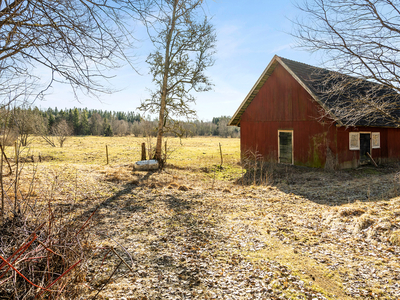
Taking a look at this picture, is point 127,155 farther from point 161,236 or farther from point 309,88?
point 161,236

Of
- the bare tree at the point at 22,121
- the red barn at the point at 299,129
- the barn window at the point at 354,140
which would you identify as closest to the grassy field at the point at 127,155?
the bare tree at the point at 22,121

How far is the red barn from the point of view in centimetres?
1376

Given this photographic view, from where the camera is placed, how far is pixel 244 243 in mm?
5559

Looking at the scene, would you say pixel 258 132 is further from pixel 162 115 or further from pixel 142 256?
pixel 142 256

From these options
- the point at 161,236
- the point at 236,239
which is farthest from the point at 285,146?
the point at 161,236

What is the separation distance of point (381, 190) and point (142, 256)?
949 centimetres

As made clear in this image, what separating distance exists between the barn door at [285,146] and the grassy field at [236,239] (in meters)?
4.85

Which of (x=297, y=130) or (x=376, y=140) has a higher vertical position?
(x=297, y=130)

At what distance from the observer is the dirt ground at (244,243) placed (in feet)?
12.8

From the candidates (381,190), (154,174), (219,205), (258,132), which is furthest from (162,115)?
(381,190)

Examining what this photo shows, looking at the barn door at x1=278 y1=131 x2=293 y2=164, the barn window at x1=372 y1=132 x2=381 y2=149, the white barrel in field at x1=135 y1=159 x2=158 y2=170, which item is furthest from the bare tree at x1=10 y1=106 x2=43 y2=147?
the barn window at x1=372 y1=132 x2=381 y2=149

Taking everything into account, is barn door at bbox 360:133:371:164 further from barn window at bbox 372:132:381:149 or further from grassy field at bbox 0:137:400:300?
grassy field at bbox 0:137:400:300

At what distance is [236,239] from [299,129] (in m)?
11.0

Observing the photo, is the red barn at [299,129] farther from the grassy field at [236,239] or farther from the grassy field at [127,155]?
the grassy field at [127,155]
